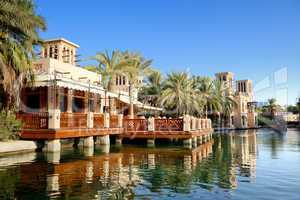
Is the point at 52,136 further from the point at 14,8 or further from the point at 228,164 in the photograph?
the point at 228,164

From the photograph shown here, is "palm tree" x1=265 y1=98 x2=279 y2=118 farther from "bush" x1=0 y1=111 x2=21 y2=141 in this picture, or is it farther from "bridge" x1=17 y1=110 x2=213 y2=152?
"bush" x1=0 y1=111 x2=21 y2=141

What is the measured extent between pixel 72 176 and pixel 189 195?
182 inches

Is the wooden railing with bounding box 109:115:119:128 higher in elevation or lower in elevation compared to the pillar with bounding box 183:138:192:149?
higher

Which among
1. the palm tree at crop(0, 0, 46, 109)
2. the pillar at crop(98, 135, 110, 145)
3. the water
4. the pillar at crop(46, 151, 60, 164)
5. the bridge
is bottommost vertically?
the water

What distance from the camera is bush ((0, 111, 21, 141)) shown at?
1697 centimetres

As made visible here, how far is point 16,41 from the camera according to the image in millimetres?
17297

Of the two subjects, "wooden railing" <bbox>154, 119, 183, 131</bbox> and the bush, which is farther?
"wooden railing" <bbox>154, 119, 183, 131</bbox>

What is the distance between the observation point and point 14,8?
614 inches

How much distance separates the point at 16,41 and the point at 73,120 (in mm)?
5645

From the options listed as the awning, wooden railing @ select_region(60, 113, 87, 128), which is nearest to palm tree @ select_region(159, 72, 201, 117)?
wooden railing @ select_region(60, 113, 87, 128)

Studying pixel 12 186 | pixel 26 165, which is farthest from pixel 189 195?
pixel 26 165

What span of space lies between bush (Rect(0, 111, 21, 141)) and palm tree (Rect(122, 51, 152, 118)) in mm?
15190

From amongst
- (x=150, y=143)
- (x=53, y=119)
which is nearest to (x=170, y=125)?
(x=150, y=143)

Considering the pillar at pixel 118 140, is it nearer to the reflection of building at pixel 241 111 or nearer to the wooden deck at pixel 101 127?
the wooden deck at pixel 101 127
